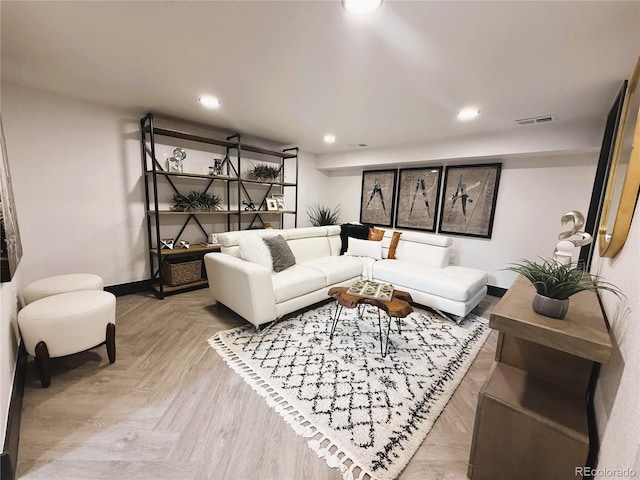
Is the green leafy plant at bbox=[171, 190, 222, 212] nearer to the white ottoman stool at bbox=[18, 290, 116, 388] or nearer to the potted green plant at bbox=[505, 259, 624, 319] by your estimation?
the white ottoman stool at bbox=[18, 290, 116, 388]

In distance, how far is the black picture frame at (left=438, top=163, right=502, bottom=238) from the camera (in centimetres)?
361

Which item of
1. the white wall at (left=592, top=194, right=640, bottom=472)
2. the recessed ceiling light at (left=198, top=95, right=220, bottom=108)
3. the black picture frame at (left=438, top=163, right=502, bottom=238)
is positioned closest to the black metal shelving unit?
the recessed ceiling light at (left=198, top=95, right=220, bottom=108)

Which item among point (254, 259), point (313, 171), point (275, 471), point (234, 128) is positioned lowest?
point (275, 471)

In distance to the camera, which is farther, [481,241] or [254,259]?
[481,241]

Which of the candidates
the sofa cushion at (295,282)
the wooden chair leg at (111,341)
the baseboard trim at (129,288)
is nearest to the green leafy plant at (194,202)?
the baseboard trim at (129,288)

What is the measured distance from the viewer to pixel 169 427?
1.44 m

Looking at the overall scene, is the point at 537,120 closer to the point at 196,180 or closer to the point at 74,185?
the point at 196,180

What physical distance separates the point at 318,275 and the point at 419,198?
2.38 meters

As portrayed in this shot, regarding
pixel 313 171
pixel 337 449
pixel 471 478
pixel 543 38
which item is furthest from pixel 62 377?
pixel 313 171

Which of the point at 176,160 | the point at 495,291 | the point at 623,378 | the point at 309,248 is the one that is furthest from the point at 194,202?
the point at 495,291

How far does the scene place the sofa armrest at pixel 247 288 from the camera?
232 cm

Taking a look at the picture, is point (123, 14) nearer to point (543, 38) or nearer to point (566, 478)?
point (543, 38)

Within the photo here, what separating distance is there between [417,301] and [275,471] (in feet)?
7.52

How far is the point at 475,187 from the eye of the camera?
3.71 metres
